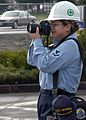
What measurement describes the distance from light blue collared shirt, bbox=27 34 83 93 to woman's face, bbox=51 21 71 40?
6 cm

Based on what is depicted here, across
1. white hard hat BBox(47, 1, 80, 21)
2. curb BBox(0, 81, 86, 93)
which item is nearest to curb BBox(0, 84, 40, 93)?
curb BBox(0, 81, 86, 93)

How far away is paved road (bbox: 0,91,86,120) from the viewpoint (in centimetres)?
895

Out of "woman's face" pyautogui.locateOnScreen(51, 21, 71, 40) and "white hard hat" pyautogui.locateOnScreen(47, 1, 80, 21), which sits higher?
"white hard hat" pyautogui.locateOnScreen(47, 1, 80, 21)

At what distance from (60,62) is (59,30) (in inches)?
10.9

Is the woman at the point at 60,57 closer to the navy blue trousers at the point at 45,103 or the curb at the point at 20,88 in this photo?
the navy blue trousers at the point at 45,103

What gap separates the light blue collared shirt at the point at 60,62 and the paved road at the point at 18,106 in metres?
4.79

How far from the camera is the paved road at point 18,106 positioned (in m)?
8.95

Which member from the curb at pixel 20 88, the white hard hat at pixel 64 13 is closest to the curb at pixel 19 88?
the curb at pixel 20 88

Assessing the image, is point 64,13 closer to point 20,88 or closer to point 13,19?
point 20,88

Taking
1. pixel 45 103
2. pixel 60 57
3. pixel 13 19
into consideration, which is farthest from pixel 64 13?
pixel 13 19

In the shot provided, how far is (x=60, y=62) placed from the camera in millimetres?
3996

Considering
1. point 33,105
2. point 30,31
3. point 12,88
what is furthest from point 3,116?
point 30,31

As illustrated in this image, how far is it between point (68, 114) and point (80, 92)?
320 inches

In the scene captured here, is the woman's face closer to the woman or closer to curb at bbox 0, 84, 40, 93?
the woman
